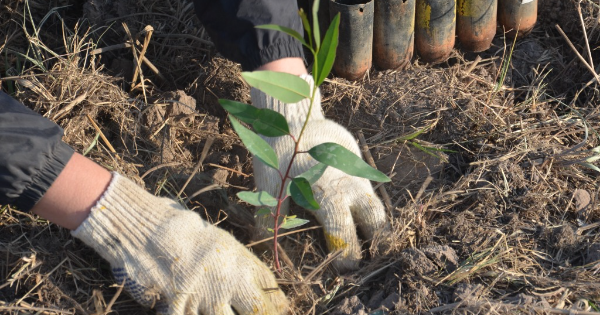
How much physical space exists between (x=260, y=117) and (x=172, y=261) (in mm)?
487

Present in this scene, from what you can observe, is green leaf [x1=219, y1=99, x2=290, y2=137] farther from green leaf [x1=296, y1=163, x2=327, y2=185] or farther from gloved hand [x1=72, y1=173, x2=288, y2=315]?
gloved hand [x1=72, y1=173, x2=288, y2=315]

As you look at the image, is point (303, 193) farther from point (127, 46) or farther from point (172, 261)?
point (127, 46)

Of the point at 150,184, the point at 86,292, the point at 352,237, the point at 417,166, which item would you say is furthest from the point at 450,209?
the point at 86,292

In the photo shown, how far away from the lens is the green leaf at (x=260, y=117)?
1.29 m

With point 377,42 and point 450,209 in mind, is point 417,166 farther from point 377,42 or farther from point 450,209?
point 377,42

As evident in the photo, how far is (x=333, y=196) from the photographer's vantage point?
1.70 metres

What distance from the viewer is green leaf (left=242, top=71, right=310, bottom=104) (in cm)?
119

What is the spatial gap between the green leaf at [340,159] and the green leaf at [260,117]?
3.6 inches

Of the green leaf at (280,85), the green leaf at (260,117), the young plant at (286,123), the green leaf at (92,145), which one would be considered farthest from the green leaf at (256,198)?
the green leaf at (92,145)

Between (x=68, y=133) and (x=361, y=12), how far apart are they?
1.08 m

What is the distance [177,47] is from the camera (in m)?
2.29

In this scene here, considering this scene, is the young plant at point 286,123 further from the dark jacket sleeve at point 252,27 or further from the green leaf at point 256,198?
the dark jacket sleeve at point 252,27

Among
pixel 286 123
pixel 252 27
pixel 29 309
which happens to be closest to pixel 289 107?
pixel 252 27

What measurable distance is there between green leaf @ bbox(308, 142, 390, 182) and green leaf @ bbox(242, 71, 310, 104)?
0.49ft
